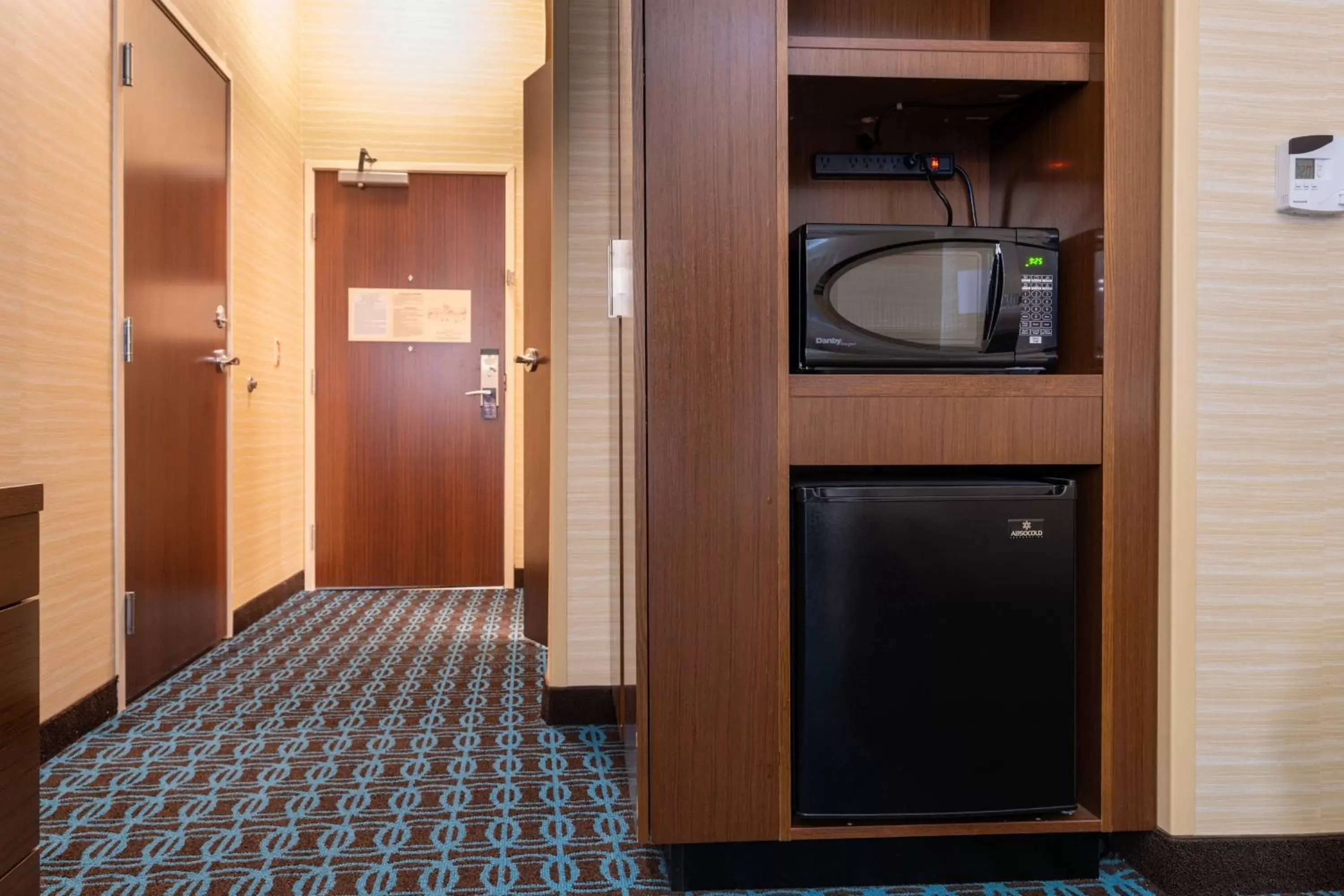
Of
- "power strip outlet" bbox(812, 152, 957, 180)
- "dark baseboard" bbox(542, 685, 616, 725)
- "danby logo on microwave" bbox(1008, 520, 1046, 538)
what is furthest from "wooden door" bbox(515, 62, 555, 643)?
"danby logo on microwave" bbox(1008, 520, 1046, 538)

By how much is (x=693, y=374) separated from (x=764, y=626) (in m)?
0.43

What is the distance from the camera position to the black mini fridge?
161cm

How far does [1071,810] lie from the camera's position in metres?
1.67

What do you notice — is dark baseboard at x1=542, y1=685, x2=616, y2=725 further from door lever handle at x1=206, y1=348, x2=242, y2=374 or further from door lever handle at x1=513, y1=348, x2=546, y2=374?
door lever handle at x1=206, y1=348, x2=242, y2=374

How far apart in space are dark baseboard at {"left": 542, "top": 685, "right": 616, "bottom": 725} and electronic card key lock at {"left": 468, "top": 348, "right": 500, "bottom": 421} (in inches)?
95.8

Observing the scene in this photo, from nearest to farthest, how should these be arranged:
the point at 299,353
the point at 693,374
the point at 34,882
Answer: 1. the point at 34,882
2. the point at 693,374
3. the point at 299,353

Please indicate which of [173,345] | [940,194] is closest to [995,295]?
[940,194]

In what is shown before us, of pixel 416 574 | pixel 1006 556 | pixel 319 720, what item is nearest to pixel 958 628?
pixel 1006 556

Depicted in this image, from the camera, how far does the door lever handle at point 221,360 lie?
348cm

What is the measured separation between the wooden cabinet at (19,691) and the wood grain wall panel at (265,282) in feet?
8.54

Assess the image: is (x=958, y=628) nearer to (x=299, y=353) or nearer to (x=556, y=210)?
(x=556, y=210)

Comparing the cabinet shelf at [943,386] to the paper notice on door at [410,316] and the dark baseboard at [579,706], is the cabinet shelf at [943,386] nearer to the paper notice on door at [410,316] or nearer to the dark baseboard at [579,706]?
the dark baseboard at [579,706]

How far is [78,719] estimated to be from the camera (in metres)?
2.46

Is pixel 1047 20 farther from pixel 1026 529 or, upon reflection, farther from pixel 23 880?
pixel 23 880
